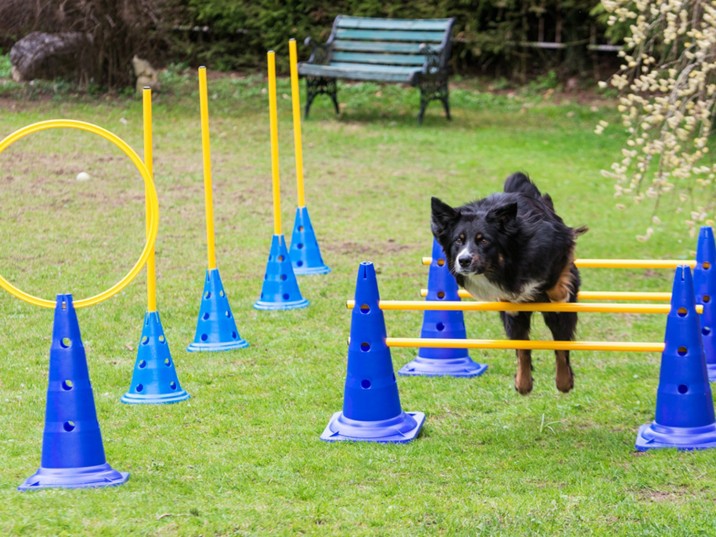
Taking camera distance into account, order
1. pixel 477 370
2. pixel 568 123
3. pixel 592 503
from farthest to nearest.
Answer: pixel 568 123, pixel 477 370, pixel 592 503

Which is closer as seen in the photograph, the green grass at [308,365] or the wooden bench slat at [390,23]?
the green grass at [308,365]

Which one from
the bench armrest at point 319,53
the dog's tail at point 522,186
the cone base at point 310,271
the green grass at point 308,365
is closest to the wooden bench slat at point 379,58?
the bench armrest at point 319,53

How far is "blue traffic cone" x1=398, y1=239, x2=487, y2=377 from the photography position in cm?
662

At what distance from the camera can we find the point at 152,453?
501cm

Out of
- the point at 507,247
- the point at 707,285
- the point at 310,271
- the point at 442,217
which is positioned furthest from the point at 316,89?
the point at 507,247

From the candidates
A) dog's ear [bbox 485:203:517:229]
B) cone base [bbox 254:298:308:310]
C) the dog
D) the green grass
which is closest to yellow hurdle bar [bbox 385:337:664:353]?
the dog

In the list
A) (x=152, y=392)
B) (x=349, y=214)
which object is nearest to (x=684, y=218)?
(x=349, y=214)

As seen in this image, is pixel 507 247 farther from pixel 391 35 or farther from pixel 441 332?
pixel 391 35

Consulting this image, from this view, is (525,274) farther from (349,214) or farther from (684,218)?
(684,218)

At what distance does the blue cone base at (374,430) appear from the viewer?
5258mm

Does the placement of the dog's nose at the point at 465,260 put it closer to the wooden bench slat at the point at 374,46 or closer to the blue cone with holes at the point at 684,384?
the blue cone with holes at the point at 684,384

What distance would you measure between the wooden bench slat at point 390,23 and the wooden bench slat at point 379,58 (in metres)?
0.54

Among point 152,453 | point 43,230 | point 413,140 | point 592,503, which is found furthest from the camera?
point 413,140

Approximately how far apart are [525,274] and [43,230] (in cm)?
587
